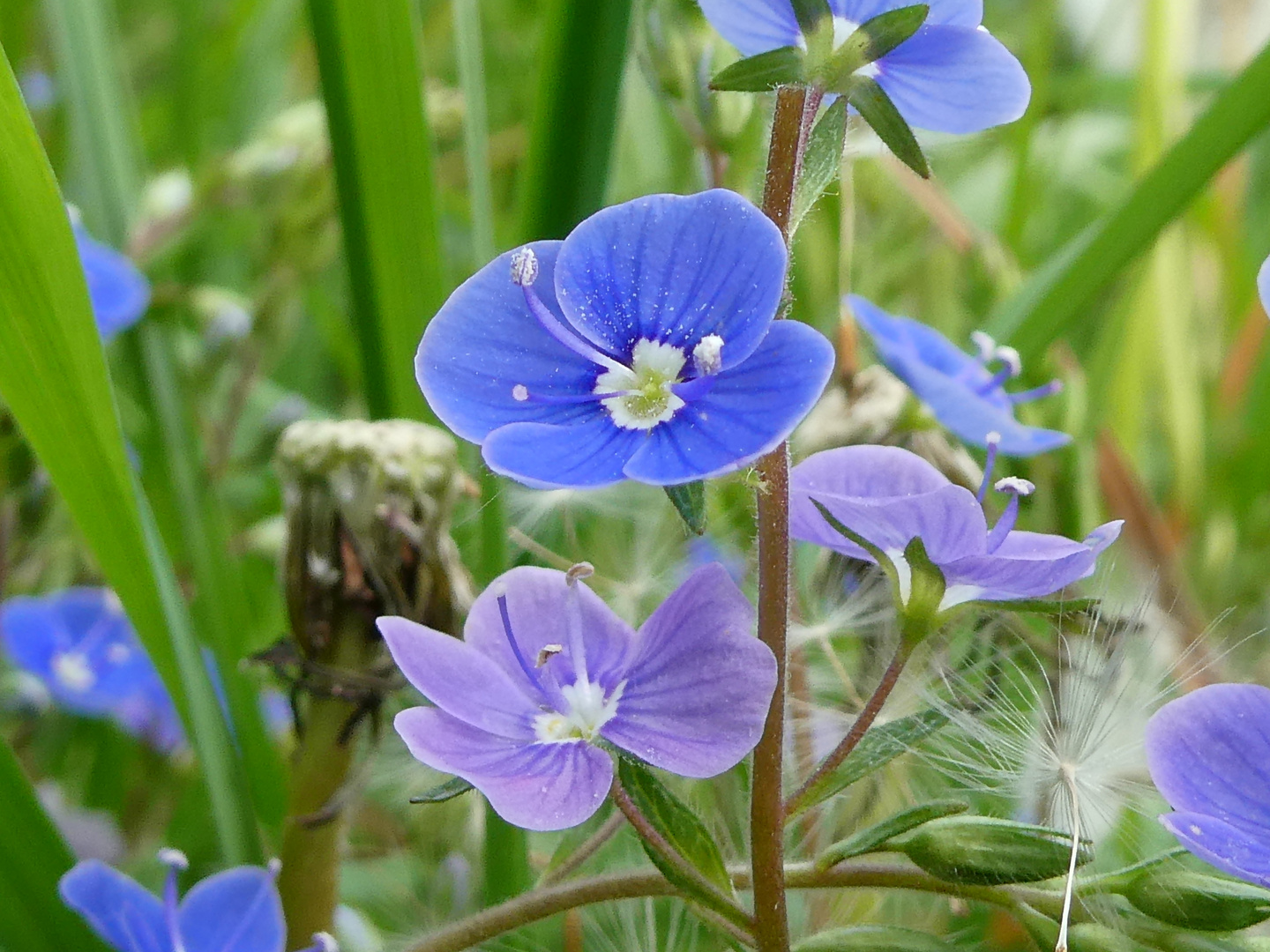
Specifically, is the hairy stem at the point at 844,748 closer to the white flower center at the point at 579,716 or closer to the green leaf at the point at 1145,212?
the white flower center at the point at 579,716

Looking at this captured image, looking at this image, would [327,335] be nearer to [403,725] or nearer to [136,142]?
[136,142]

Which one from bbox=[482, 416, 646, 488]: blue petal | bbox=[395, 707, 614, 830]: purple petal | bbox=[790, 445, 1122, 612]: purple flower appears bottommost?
bbox=[395, 707, 614, 830]: purple petal

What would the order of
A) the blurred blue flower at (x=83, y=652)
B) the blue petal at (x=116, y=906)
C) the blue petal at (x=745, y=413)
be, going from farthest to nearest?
1. the blurred blue flower at (x=83, y=652)
2. the blue petal at (x=116, y=906)
3. the blue petal at (x=745, y=413)

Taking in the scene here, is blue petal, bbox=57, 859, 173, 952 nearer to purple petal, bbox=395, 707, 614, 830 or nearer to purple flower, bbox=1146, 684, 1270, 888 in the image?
purple petal, bbox=395, 707, 614, 830

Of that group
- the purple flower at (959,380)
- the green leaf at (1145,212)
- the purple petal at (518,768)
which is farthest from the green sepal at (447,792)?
the green leaf at (1145,212)

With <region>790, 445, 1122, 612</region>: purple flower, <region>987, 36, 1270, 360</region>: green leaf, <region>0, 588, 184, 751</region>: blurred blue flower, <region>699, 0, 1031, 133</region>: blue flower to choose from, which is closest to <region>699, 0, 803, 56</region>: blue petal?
<region>699, 0, 1031, 133</region>: blue flower

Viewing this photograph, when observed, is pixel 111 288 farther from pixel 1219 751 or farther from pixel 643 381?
pixel 1219 751

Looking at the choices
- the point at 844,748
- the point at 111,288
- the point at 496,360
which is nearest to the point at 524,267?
the point at 496,360

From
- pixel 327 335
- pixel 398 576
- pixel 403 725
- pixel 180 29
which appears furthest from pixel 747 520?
pixel 180 29
